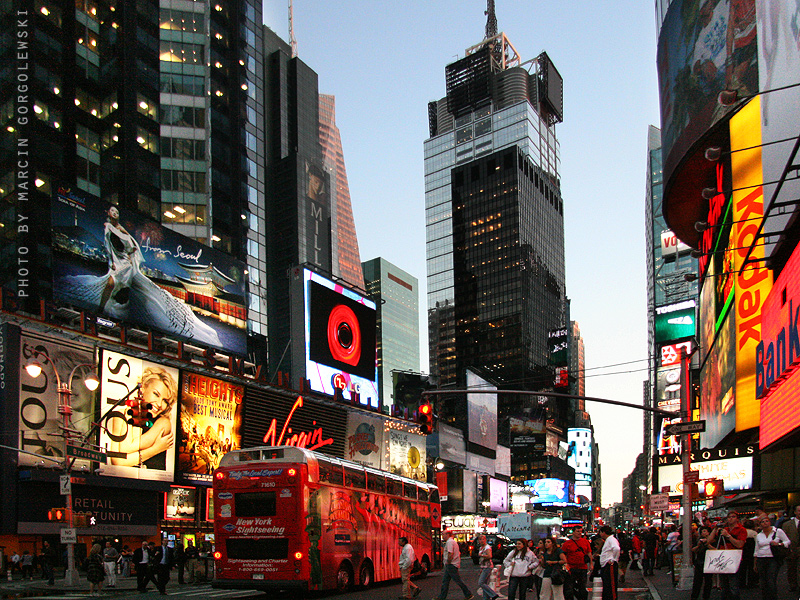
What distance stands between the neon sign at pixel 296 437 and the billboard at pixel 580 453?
135839 mm

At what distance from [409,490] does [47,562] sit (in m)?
14.6

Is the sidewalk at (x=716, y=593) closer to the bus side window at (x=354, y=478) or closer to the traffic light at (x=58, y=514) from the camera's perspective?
the bus side window at (x=354, y=478)

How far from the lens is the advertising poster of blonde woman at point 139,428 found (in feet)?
135

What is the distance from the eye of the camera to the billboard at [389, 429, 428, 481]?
224ft

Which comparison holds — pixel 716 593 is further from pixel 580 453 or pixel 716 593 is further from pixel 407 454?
pixel 580 453

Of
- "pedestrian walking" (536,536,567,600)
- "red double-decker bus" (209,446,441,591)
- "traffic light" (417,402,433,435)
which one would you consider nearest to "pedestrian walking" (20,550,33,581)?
"red double-decker bus" (209,446,441,591)

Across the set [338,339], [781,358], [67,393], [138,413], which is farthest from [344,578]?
[338,339]

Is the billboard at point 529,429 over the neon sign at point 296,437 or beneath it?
beneath

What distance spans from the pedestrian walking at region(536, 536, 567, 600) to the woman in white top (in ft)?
13.8

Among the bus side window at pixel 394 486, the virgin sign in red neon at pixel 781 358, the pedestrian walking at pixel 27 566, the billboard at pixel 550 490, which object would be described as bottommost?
the billboard at pixel 550 490

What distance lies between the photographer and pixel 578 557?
20188 mm

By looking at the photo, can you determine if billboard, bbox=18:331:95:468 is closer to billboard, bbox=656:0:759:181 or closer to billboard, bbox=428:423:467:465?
billboard, bbox=656:0:759:181

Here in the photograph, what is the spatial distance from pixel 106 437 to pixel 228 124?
60.8 meters

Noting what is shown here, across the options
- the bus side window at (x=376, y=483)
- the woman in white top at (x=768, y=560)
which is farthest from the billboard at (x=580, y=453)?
the woman in white top at (x=768, y=560)
